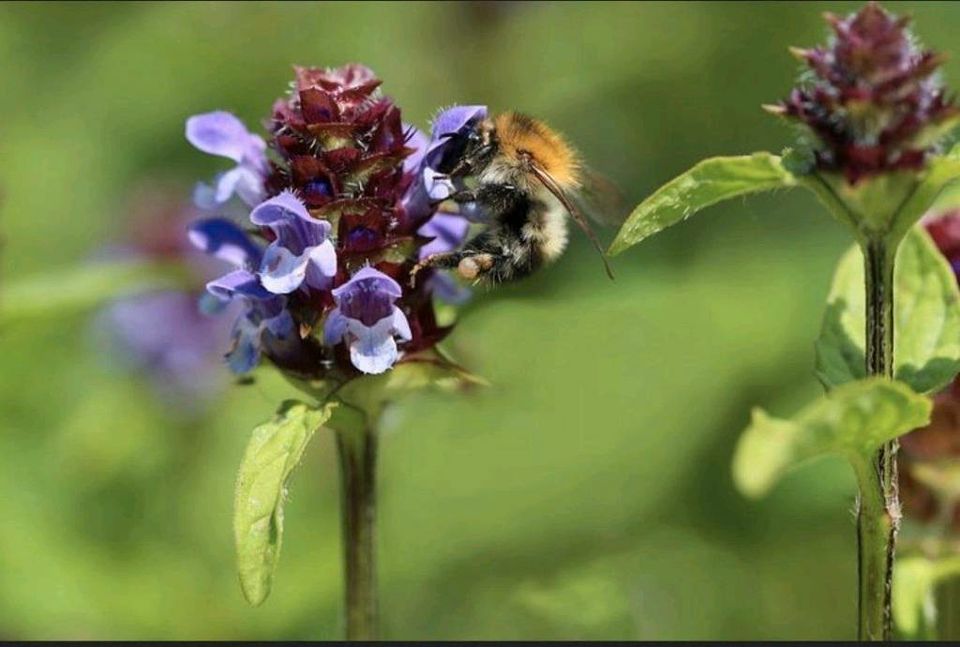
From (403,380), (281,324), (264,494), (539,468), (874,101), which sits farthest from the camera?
(539,468)

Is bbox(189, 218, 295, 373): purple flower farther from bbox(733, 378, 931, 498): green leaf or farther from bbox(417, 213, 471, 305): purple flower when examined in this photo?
bbox(733, 378, 931, 498): green leaf

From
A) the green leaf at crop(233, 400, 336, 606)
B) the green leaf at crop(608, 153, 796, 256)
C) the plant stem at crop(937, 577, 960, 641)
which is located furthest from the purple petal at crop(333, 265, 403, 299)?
the plant stem at crop(937, 577, 960, 641)

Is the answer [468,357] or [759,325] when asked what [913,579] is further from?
[759,325]

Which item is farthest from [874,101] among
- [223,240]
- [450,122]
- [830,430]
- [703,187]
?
[223,240]

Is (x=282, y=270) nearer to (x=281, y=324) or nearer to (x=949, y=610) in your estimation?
(x=281, y=324)

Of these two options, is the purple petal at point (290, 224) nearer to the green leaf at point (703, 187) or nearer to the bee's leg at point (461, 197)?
the bee's leg at point (461, 197)

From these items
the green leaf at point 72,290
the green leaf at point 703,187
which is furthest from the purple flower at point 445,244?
the green leaf at point 72,290
